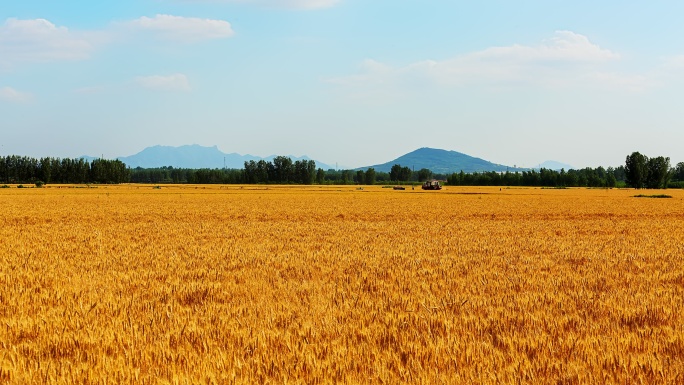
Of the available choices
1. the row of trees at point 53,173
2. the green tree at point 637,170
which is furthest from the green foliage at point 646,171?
the row of trees at point 53,173

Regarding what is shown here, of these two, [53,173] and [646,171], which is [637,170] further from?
[53,173]

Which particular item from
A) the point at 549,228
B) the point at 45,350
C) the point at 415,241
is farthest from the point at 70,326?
the point at 549,228

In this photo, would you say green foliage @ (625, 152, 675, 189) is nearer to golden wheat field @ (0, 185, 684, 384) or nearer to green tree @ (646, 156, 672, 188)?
green tree @ (646, 156, 672, 188)

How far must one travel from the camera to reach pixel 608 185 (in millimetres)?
197000

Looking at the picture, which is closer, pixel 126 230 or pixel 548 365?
pixel 548 365

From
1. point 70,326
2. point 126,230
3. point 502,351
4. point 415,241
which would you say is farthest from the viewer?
point 126,230

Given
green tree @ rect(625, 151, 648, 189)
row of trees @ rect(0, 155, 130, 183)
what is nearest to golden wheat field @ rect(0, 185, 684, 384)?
green tree @ rect(625, 151, 648, 189)

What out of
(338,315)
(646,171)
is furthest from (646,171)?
(338,315)

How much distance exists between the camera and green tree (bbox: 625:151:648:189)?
582 ft

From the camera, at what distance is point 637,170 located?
17800 cm

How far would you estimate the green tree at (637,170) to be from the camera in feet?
582

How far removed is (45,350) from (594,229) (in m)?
26.9

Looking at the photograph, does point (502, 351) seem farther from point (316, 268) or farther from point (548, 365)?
point (316, 268)

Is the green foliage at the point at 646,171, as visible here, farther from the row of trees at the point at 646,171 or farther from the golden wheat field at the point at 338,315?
the golden wheat field at the point at 338,315
